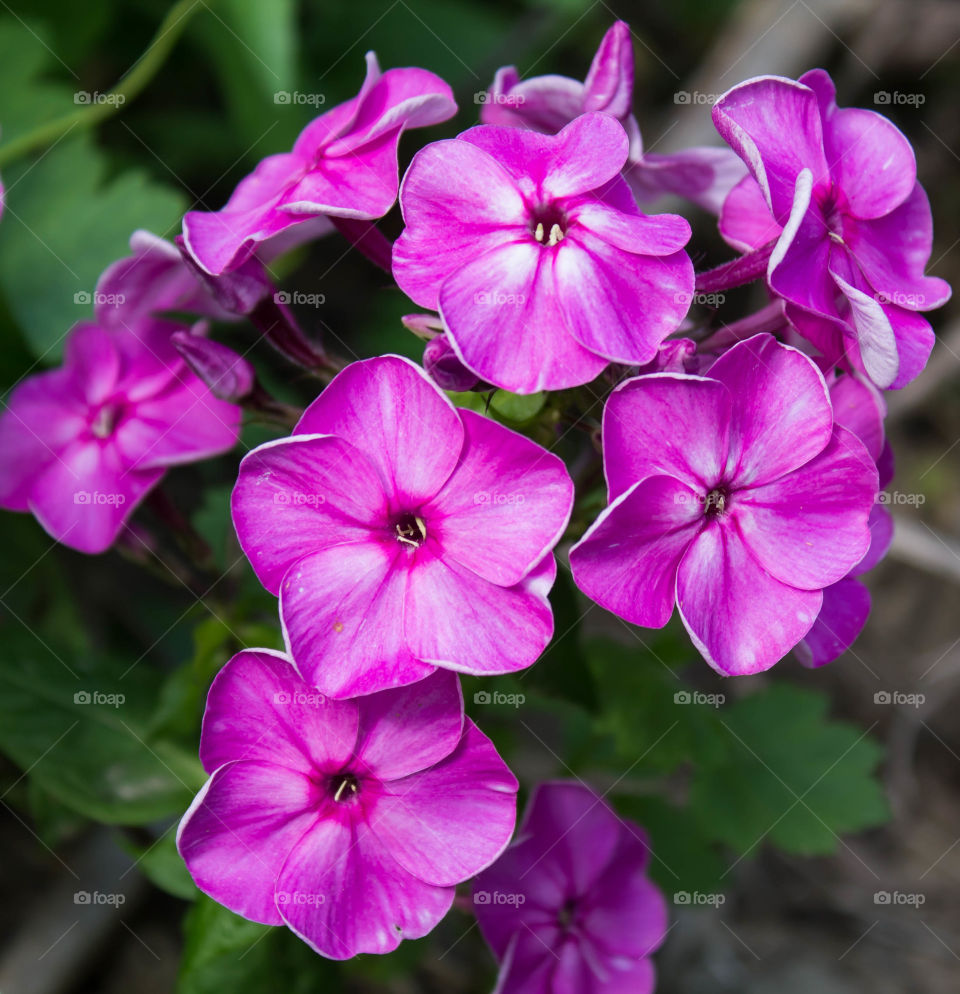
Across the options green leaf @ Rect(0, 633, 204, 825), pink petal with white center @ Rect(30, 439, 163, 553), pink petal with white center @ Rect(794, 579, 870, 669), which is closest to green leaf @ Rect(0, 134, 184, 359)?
pink petal with white center @ Rect(30, 439, 163, 553)

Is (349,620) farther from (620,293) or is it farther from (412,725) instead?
(620,293)

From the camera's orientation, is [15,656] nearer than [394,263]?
No

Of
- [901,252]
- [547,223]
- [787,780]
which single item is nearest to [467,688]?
[547,223]

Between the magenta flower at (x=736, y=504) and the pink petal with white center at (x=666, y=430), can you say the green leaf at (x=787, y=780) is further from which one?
the pink petal with white center at (x=666, y=430)

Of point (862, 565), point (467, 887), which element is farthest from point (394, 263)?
point (467, 887)

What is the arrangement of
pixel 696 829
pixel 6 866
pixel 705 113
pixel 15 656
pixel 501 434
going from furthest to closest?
pixel 705 113
pixel 6 866
pixel 696 829
pixel 15 656
pixel 501 434

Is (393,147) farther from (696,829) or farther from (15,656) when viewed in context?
(696,829)

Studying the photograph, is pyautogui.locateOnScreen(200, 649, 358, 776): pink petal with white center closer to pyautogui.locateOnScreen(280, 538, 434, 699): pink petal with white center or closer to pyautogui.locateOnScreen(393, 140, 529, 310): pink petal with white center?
pyautogui.locateOnScreen(280, 538, 434, 699): pink petal with white center
